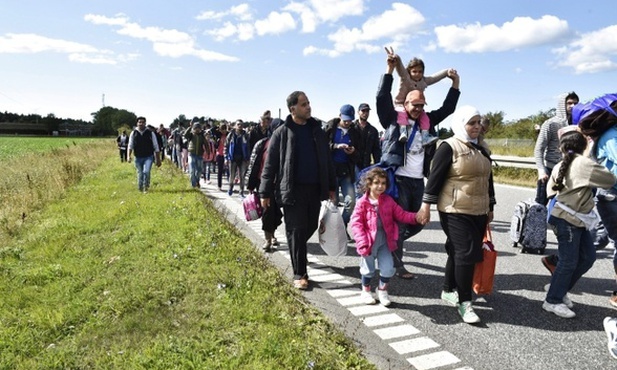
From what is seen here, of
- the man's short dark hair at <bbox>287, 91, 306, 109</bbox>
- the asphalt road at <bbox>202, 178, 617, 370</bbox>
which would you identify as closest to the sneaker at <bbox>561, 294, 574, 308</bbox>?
the asphalt road at <bbox>202, 178, 617, 370</bbox>

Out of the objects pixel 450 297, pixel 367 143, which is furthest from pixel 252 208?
pixel 450 297

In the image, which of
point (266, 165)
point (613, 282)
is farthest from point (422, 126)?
point (613, 282)

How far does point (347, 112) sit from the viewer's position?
288 inches

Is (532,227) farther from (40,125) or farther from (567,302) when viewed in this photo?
(40,125)

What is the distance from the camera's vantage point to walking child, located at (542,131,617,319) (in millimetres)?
3882

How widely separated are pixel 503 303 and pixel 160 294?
340 cm

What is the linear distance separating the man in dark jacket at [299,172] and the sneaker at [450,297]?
1.45 metres

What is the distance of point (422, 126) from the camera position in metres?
4.95

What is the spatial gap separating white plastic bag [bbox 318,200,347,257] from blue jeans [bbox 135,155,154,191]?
781cm

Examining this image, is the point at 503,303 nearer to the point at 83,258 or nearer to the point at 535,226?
the point at 535,226

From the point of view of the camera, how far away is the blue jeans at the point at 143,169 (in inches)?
468

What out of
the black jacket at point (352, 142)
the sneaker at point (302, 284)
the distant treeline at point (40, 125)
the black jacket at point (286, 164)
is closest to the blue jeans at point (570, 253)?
the black jacket at point (286, 164)

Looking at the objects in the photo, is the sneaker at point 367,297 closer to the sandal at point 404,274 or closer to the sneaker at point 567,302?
the sandal at point 404,274

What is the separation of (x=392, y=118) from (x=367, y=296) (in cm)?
187
